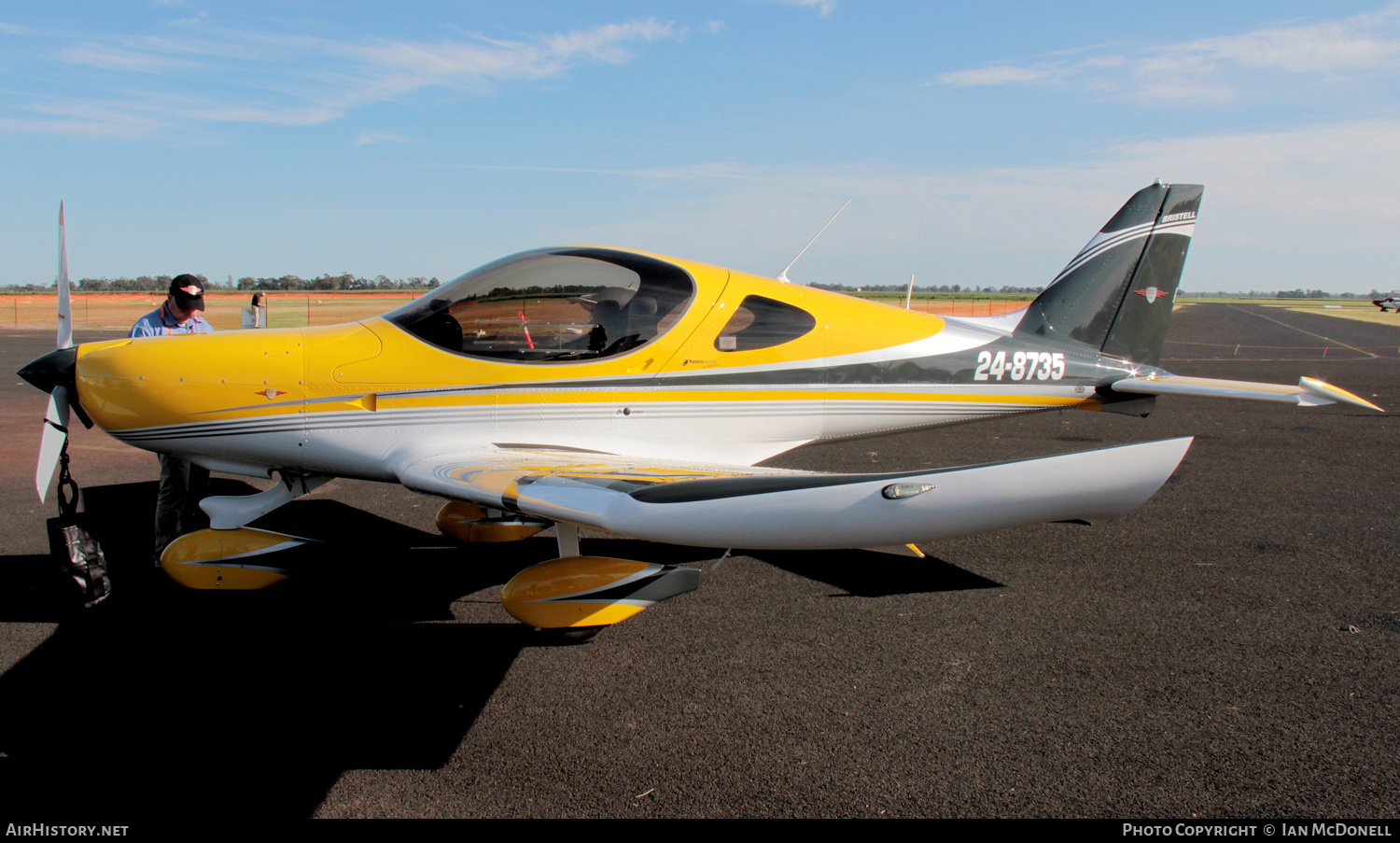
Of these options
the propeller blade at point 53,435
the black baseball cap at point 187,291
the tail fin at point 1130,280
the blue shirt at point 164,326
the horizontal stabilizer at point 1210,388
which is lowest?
the propeller blade at point 53,435

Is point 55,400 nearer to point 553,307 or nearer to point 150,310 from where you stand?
point 553,307

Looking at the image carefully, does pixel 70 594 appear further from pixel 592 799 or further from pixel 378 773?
pixel 592 799

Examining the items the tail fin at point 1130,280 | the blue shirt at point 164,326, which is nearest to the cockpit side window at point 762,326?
the tail fin at point 1130,280

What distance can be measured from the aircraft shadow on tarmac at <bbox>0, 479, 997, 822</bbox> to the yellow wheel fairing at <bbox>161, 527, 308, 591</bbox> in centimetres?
17

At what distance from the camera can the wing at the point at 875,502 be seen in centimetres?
229

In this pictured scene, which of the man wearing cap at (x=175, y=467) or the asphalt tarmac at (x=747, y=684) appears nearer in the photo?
the asphalt tarmac at (x=747, y=684)

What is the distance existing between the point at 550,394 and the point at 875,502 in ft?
7.65

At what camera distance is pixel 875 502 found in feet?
7.98

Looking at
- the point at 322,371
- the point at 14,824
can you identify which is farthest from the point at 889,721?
the point at 322,371

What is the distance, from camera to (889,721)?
9.99 ft

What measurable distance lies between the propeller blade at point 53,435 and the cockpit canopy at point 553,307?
1.76 m

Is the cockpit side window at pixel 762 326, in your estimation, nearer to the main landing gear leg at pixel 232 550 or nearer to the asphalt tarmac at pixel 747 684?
the asphalt tarmac at pixel 747 684

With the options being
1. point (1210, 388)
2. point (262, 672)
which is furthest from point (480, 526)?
point (1210, 388)
